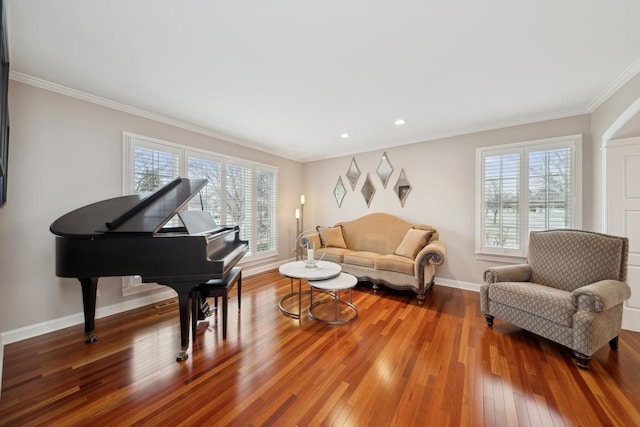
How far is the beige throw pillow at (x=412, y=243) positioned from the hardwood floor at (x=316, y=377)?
3.72 ft

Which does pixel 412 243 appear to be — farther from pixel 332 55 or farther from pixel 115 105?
pixel 115 105

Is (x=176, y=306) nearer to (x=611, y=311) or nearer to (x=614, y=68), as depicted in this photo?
(x=611, y=311)

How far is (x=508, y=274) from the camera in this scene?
253cm

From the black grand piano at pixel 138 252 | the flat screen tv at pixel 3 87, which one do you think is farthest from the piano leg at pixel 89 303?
the flat screen tv at pixel 3 87

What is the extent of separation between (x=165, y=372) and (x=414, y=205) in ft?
13.1

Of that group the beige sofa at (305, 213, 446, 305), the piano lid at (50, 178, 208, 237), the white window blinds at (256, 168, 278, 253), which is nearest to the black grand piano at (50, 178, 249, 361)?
the piano lid at (50, 178, 208, 237)

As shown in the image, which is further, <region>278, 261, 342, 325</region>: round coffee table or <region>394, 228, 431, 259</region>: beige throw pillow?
<region>394, 228, 431, 259</region>: beige throw pillow

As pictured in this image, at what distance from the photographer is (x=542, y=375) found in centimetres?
177

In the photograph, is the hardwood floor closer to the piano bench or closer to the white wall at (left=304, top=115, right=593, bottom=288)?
the piano bench

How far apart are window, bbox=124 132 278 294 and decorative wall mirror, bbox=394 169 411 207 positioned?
8.25 feet

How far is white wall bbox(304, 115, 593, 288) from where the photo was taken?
127 inches

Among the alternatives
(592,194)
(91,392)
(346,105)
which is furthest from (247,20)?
(592,194)

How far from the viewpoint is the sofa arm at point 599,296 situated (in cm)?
179

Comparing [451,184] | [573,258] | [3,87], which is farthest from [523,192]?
[3,87]
